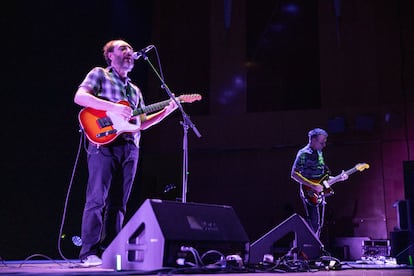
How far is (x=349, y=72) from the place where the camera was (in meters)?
7.75

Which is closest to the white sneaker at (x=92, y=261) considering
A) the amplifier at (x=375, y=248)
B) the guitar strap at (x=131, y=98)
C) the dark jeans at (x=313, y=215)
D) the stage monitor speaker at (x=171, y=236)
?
the stage monitor speaker at (x=171, y=236)

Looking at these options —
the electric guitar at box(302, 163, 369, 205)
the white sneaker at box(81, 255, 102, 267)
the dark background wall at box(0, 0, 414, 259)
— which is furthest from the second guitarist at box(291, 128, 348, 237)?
the white sneaker at box(81, 255, 102, 267)


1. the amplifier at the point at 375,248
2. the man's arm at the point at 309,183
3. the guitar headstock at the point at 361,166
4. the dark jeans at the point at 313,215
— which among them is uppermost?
the guitar headstock at the point at 361,166

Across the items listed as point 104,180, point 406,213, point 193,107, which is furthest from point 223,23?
point 104,180

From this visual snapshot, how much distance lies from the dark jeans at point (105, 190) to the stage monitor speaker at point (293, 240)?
0.96 m

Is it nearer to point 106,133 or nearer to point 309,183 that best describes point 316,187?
point 309,183

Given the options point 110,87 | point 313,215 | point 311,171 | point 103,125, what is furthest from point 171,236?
point 311,171

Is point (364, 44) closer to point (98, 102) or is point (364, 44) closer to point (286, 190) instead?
point (286, 190)

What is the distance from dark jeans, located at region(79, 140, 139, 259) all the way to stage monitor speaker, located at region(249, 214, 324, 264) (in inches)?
37.7

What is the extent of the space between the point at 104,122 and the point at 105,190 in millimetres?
468

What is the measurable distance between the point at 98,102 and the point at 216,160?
16.1 feet

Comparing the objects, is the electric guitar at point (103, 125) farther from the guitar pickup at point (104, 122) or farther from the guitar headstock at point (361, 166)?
the guitar headstock at point (361, 166)

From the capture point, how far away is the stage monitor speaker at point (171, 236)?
7.68ft

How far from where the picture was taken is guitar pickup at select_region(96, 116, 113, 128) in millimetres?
3229
